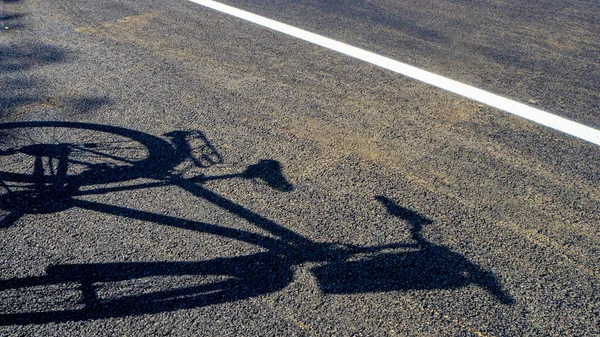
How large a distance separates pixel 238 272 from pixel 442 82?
412 cm

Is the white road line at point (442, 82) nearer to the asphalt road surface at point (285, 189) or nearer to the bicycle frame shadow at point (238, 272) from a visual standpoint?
the asphalt road surface at point (285, 189)

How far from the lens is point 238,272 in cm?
386

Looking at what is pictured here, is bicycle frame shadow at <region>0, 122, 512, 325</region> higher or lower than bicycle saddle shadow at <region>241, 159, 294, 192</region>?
lower

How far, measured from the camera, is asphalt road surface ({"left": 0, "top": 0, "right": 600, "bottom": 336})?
3639 mm

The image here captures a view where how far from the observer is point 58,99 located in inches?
241

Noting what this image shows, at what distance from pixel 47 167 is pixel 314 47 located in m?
4.16

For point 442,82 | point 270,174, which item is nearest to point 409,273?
point 270,174

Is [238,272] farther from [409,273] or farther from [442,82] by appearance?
[442,82]

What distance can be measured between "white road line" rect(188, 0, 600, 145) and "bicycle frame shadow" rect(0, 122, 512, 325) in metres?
2.49

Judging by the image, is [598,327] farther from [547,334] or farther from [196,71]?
[196,71]

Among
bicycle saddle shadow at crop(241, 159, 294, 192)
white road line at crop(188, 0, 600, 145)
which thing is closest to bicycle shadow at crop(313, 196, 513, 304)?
bicycle saddle shadow at crop(241, 159, 294, 192)

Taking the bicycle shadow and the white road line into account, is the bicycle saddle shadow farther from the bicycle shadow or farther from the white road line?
the white road line

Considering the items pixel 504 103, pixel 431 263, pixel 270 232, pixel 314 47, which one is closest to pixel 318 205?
pixel 270 232

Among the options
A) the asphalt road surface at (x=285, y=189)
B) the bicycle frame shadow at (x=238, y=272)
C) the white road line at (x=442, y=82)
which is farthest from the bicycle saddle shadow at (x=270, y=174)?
the white road line at (x=442, y=82)
